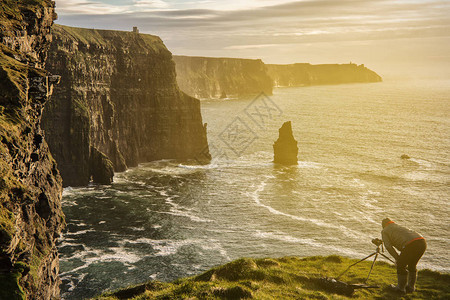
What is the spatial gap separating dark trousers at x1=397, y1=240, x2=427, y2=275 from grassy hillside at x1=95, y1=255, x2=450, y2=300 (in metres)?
1.87

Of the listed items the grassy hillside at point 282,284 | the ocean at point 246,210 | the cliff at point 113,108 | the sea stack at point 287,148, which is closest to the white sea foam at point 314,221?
the ocean at point 246,210

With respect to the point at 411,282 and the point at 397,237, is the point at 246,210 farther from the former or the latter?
the point at 397,237

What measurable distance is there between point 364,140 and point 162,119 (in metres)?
70.8

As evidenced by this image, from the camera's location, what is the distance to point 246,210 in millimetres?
74125

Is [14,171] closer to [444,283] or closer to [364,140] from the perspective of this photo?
[444,283]

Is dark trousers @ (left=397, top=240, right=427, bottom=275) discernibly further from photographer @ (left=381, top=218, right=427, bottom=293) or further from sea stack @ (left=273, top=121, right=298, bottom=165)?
sea stack @ (left=273, top=121, right=298, bottom=165)

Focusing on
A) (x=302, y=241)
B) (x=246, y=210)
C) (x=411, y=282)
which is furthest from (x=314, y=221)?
(x=411, y=282)

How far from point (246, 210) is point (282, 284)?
51.2 meters

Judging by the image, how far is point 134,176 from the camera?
97625mm

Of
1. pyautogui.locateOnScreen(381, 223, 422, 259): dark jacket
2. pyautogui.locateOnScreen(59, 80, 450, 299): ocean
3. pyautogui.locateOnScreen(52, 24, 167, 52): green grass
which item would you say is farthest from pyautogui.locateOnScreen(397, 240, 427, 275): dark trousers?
pyautogui.locateOnScreen(52, 24, 167, 52): green grass

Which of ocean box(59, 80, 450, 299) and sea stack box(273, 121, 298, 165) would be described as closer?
ocean box(59, 80, 450, 299)

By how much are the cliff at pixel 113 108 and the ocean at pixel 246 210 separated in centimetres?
539

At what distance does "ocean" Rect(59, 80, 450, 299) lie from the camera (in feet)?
178

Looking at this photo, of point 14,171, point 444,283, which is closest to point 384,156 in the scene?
point 444,283
